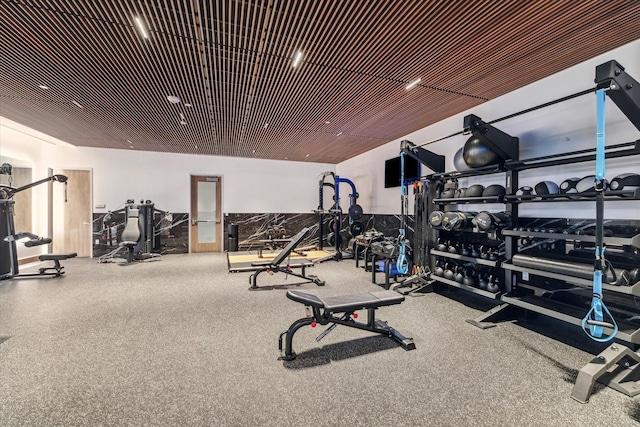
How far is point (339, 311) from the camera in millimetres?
2570

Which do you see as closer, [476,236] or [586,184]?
[586,184]

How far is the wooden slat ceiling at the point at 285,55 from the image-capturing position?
7.76 ft

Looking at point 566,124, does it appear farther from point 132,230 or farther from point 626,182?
point 132,230

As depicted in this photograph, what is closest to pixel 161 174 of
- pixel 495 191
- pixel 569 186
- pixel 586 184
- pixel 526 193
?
pixel 495 191

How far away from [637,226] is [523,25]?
221 cm

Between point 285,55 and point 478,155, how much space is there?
2.68 metres

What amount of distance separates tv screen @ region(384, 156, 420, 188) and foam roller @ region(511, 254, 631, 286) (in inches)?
116

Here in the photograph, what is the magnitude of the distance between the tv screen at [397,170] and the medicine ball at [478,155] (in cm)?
205

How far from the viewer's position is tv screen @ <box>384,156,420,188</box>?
231 inches

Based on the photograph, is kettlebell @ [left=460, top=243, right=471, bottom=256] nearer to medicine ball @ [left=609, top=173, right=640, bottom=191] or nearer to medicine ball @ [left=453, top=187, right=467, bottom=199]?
medicine ball @ [left=453, top=187, right=467, bottom=199]

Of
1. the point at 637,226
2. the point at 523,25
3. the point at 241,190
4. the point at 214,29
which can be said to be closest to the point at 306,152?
the point at 241,190

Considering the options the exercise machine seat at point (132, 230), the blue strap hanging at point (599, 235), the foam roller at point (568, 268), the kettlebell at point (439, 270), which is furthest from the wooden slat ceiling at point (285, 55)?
the kettlebell at point (439, 270)

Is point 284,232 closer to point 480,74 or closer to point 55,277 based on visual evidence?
point 55,277

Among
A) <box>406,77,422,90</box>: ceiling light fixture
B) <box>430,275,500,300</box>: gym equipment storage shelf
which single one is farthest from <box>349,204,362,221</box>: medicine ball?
<box>406,77,422,90</box>: ceiling light fixture
